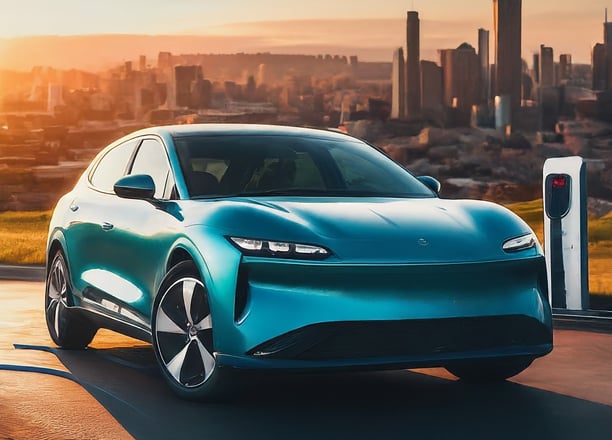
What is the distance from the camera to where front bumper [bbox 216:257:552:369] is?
6.79m

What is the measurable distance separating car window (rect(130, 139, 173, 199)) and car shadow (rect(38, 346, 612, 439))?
1153mm

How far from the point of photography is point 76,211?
9.60m

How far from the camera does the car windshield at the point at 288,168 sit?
813 cm

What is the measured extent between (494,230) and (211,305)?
1535mm

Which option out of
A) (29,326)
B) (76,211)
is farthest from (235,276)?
(29,326)

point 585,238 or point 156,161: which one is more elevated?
point 156,161

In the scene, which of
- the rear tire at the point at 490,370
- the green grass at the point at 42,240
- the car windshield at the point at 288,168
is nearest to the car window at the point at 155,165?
the car windshield at the point at 288,168

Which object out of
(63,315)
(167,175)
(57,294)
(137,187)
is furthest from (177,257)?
(57,294)

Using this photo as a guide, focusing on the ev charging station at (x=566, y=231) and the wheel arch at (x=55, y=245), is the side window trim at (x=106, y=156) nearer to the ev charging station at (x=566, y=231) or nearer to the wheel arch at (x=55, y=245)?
the wheel arch at (x=55, y=245)

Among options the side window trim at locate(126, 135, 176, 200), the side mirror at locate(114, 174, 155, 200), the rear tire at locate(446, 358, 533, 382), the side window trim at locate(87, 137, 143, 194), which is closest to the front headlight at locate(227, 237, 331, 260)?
the side mirror at locate(114, 174, 155, 200)

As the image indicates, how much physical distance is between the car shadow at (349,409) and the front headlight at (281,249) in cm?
60

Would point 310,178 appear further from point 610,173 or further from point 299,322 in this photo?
point 610,173

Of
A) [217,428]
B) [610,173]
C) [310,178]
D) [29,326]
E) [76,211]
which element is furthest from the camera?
[610,173]

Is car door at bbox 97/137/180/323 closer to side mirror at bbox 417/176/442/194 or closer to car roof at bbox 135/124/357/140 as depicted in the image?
car roof at bbox 135/124/357/140
